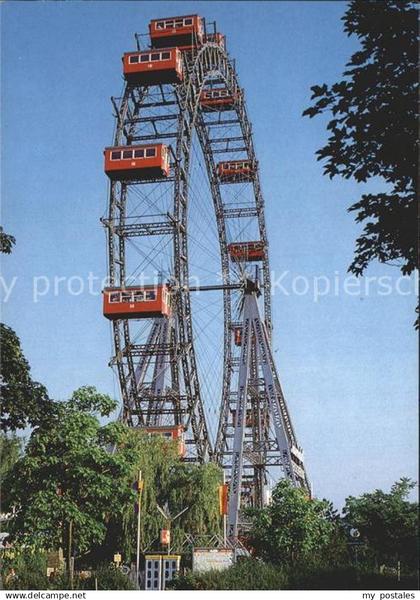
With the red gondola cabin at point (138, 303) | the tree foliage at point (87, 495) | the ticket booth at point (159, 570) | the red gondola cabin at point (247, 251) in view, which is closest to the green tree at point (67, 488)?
the tree foliage at point (87, 495)

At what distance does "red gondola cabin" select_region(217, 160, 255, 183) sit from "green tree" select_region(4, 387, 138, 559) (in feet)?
72.4

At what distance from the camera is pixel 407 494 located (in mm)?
31031

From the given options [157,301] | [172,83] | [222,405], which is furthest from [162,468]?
[172,83]

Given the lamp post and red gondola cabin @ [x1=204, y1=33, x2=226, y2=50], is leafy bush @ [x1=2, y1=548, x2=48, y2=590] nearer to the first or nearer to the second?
the lamp post

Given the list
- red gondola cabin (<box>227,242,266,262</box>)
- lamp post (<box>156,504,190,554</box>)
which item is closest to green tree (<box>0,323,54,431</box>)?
lamp post (<box>156,504,190,554</box>)

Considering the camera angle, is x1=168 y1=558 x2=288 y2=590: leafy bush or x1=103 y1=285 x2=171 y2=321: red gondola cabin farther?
x1=103 y1=285 x2=171 y2=321: red gondola cabin

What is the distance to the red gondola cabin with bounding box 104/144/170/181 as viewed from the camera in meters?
31.6

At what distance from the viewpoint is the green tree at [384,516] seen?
2748 cm

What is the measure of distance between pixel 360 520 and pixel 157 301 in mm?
11554

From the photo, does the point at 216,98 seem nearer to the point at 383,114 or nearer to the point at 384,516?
the point at 384,516

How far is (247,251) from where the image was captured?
136 feet

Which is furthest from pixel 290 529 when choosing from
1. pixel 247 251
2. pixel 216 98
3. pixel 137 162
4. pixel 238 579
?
pixel 216 98

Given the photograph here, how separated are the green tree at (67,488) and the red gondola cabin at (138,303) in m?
8.67
